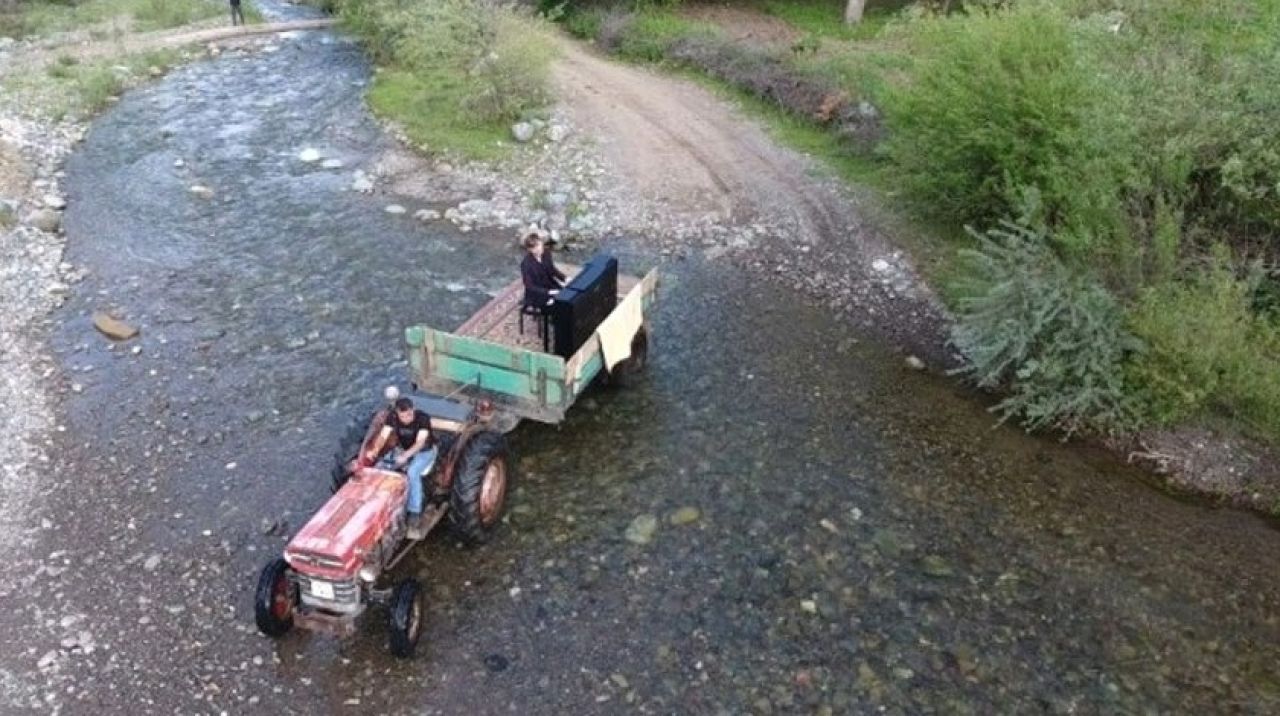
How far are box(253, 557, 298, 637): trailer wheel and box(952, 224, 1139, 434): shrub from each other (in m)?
9.24

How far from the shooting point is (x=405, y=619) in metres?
9.66

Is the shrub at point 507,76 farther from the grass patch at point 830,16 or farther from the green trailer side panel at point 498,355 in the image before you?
the green trailer side panel at point 498,355

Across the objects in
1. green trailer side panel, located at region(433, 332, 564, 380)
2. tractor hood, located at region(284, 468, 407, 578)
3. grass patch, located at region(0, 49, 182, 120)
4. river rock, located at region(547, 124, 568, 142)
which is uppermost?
A: green trailer side panel, located at region(433, 332, 564, 380)

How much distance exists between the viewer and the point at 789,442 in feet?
44.4

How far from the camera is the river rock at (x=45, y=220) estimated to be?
19219 millimetres

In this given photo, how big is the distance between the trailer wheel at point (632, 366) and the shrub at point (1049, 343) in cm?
449

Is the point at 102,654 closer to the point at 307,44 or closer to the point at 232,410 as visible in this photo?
the point at 232,410

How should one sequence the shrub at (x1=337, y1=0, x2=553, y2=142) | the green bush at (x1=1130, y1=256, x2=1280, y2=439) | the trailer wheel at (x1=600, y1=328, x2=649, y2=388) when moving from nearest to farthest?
the green bush at (x1=1130, y1=256, x2=1280, y2=439)
the trailer wheel at (x1=600, y1=328, x2=649, y2=388)
the shrub at (x1=337, y1=0, x2=553, y2=142)

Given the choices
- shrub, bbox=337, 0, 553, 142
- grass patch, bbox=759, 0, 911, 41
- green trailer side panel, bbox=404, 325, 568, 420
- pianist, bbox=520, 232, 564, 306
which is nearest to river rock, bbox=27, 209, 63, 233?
shrub, bbox=337, 0, 553, 142

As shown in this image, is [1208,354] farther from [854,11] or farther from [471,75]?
[854,11]

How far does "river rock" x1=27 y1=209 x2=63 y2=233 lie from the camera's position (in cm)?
1922

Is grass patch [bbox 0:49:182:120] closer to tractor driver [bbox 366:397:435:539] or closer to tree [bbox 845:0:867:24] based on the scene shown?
tractor driver [bbox 366:397:435:539]

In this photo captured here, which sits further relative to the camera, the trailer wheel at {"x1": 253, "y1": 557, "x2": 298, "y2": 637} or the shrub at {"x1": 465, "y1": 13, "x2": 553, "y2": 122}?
the shrub at {"x1": 465, "y1": 13, "x2": 553, "y2": 122}

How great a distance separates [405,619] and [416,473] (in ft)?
4.94
